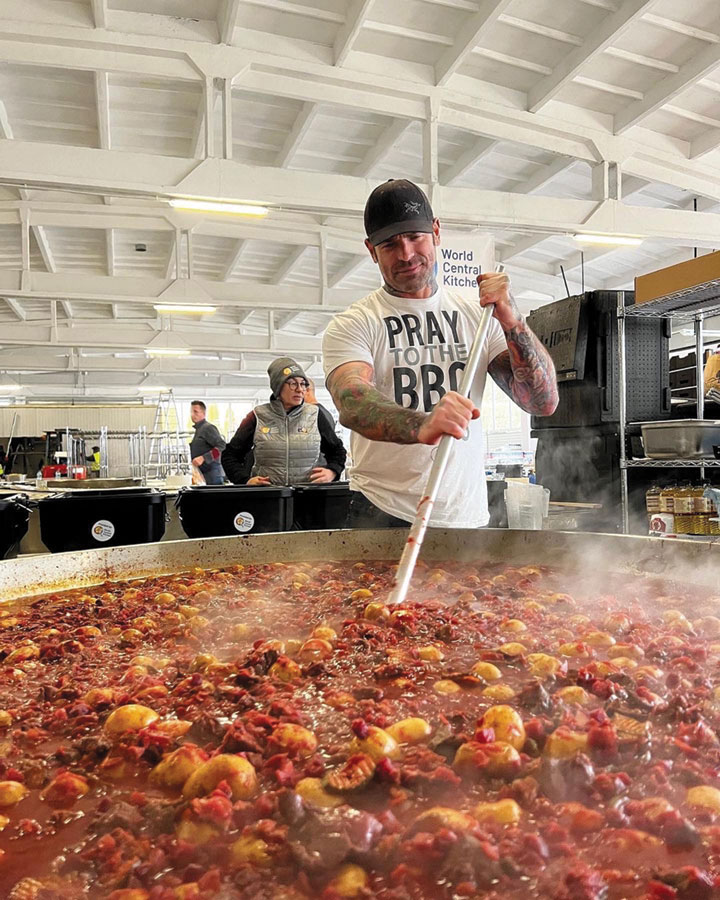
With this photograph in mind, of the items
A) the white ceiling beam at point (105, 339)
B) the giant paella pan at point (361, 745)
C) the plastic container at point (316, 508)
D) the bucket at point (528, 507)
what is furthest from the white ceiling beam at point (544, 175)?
the giant paella pan at point (361, 745)

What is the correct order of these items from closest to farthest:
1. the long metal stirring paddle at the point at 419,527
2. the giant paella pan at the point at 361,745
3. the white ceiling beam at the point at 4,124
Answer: the giant paella pan at the point at 361,745, the long metal stirring paddle at the point at 419,527, the white ceiling beam at the point at 4,124

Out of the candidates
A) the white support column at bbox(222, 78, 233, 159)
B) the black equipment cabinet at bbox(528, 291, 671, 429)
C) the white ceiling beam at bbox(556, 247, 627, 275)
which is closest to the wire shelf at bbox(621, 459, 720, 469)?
the black equipment cabinet at bbox(528, 291, 671, 429)

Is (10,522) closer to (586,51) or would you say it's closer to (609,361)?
(609,361)

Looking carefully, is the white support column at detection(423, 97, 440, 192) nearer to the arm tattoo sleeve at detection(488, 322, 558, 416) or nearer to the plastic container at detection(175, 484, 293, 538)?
the plastic container at detection(175, 484, 293, 538)

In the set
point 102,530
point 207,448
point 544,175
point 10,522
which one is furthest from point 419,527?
point 207,448

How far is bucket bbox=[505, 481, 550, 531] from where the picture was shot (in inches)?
194

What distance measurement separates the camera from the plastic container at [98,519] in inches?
114

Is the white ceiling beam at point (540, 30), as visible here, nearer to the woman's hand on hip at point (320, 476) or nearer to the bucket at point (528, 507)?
the bucket at point (528, 507)

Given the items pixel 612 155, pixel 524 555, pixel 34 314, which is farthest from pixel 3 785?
pixel 34 314

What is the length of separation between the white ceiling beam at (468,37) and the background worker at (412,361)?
13.4ft

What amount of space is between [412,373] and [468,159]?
6682 mm

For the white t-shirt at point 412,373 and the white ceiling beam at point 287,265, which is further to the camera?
the white ceiling beam at point 287,265

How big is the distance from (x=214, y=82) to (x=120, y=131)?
7.14 ft

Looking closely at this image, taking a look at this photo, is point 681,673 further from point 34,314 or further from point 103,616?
point 34,314
